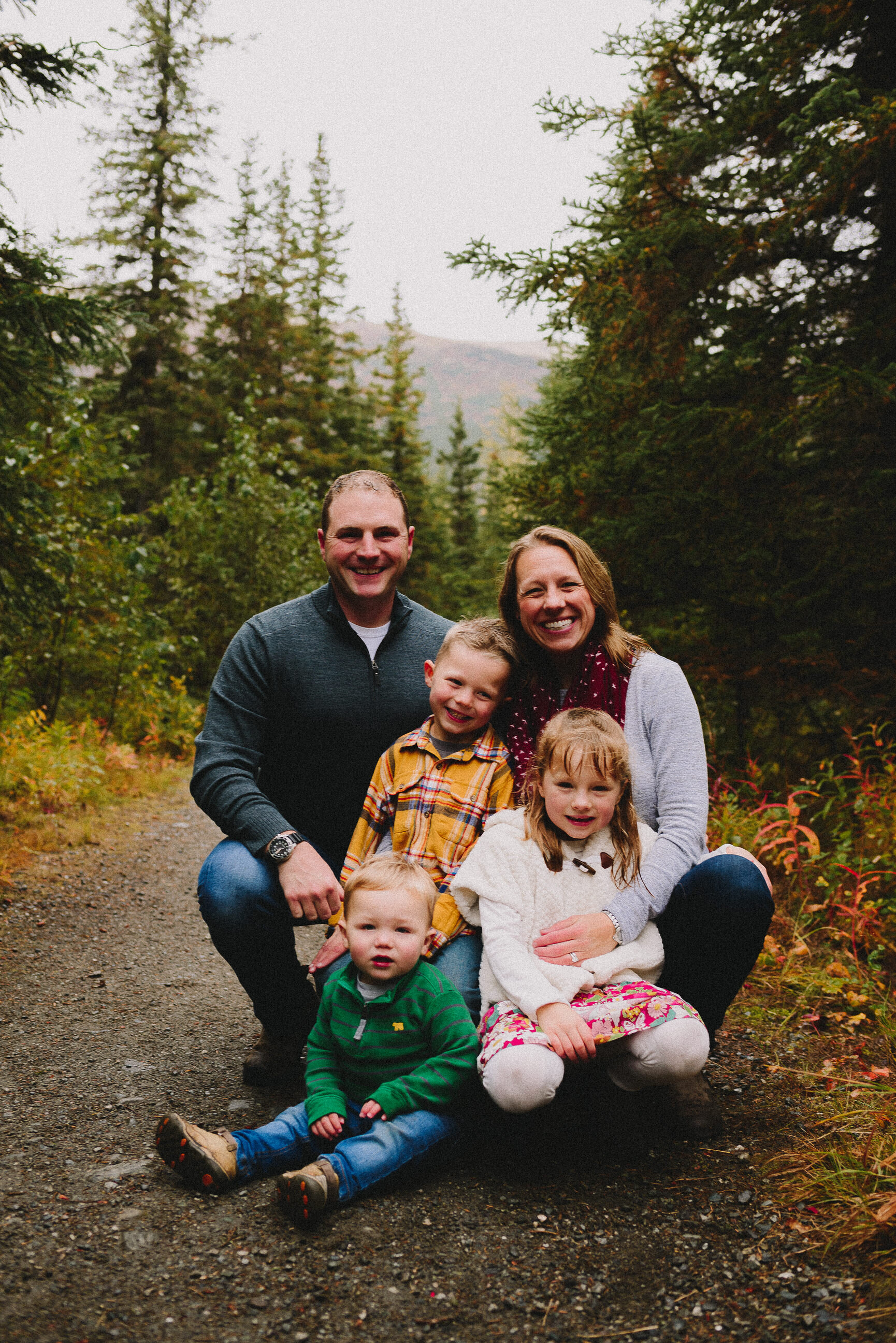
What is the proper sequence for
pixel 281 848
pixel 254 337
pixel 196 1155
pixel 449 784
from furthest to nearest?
pixel 254 337 → pixel 449 784 → pixel 281 848 → pixel 196 1155

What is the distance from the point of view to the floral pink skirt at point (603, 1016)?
2.28m

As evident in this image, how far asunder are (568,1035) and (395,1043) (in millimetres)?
478

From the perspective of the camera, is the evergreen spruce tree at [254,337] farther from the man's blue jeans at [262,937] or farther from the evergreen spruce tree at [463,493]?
the man's blue jeans at [262,937]

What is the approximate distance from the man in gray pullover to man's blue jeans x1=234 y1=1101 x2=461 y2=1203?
0.56 m

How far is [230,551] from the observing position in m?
12.4

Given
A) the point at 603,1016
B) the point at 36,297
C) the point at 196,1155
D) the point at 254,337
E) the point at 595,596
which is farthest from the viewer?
the point at 254,337

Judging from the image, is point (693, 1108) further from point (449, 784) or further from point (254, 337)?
point (254, 337)

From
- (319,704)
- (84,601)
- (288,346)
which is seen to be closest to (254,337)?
(288,346)

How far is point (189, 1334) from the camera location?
1741 mm

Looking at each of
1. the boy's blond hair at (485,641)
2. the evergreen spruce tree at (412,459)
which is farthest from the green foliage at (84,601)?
the evergreen spruce tree at (412,459)

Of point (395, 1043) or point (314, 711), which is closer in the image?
point (395, 1043)

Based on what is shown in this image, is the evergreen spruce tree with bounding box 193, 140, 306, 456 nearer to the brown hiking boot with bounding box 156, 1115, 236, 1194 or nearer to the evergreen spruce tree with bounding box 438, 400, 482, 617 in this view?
the evergreen spruce tree with bounding box 438, 400, 482, 617

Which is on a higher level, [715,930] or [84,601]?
[84,601]

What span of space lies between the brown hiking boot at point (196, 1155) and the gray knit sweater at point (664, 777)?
3.89ft
